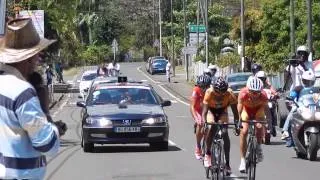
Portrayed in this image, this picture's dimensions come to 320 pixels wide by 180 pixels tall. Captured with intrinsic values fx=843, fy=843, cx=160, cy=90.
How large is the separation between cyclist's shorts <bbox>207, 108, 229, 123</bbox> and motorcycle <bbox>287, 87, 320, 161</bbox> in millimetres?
3434

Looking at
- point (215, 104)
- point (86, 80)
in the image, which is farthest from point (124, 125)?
point (86, 80)

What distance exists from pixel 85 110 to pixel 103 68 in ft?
82.7

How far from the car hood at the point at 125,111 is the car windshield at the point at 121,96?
1.16 feet

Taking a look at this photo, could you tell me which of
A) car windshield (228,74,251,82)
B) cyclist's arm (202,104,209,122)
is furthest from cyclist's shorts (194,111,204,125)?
car windshield (228,74,251,82)

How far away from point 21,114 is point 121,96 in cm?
1370

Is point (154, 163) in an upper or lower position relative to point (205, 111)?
lower

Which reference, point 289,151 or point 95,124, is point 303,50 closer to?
point 289,151

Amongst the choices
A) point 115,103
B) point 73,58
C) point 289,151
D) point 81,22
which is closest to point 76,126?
point 115,103

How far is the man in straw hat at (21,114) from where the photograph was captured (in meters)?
4.85

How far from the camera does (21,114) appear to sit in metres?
4.85

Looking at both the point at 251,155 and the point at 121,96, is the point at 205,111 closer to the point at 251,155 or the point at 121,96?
the point at 251,155

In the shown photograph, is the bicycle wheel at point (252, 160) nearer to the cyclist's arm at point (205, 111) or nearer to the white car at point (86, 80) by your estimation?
the cyclist's arm at point (205, 111)

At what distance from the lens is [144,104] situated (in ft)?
60.0

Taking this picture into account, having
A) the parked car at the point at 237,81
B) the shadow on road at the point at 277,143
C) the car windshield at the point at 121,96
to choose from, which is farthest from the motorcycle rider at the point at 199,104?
the parked car at the point at 237,81
